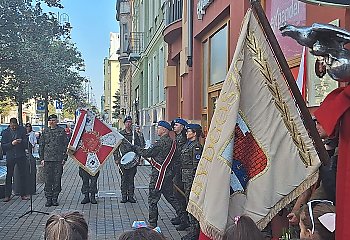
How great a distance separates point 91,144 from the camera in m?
11.8

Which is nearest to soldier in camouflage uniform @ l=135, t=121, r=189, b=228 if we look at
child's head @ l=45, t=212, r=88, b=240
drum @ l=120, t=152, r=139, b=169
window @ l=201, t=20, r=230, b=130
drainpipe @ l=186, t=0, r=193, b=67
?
window @ l=201, t=20, r=230, b=130

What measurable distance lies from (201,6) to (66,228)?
10306mm

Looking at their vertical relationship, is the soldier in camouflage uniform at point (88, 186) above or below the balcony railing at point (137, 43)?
below

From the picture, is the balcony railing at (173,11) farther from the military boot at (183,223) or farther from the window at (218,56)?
the military boot at (183,223)

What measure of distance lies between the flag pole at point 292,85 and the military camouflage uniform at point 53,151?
838 cm

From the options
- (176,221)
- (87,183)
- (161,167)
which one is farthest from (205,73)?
(161,167)

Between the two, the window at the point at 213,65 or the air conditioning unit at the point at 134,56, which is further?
the air conditioning unit at the point at 134,56

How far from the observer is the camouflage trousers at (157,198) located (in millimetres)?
9648

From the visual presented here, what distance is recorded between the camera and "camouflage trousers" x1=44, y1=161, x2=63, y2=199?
11.8 metres

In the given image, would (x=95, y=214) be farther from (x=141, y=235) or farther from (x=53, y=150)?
(x=141, y=235)

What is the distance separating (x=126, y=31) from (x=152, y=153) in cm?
4673

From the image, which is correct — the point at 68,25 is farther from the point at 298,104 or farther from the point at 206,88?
the point at 298,104

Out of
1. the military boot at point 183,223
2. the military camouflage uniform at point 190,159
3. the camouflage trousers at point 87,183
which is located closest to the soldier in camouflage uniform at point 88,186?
the camouflage trousers at point 87,183

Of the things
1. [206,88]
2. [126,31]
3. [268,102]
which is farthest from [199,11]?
[126,31]
